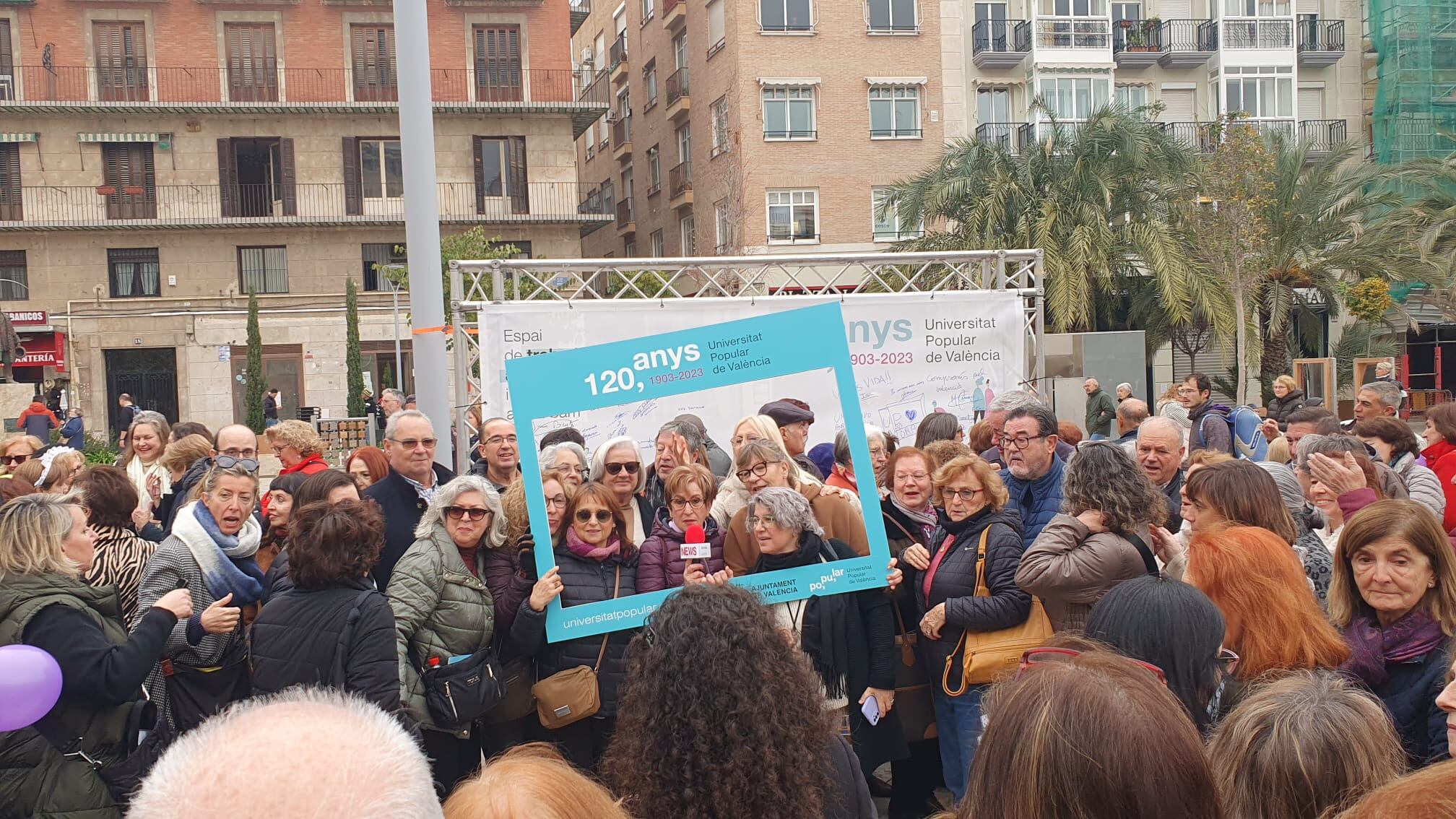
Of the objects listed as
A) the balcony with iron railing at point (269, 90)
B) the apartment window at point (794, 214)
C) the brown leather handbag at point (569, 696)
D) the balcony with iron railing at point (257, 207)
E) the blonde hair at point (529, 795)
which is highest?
the balcony with iron railing at point (269, 90)

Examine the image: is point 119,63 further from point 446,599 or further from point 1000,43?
point 446,599

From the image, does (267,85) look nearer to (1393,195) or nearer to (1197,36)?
(1197,36)

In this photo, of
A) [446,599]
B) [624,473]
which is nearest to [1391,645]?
[446,599]

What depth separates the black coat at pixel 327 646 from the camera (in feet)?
12.6

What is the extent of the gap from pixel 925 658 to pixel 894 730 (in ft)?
1.12

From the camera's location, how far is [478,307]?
392 inches

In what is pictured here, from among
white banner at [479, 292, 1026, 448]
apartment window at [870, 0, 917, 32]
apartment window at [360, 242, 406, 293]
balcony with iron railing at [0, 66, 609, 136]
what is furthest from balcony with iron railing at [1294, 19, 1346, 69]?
white banner at [479, 292, 1026, 448]

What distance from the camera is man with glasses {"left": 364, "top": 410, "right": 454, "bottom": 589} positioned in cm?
554

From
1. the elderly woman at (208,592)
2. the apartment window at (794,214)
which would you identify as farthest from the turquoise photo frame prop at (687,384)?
the apartment window at (794,214)

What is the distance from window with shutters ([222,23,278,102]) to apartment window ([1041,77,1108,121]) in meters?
24.1

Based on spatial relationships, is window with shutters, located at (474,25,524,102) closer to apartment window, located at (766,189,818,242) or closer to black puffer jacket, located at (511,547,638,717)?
apartment window, located at (766,189,818,242)

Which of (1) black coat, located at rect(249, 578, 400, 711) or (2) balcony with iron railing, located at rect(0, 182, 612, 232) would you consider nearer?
(1) black coat, located at rect(249, 578, 400, 711)

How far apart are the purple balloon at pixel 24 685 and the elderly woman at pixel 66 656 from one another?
1.20 ft

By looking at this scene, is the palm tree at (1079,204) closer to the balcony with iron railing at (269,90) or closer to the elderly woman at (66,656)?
the balcony with iron railing at (269,90)
